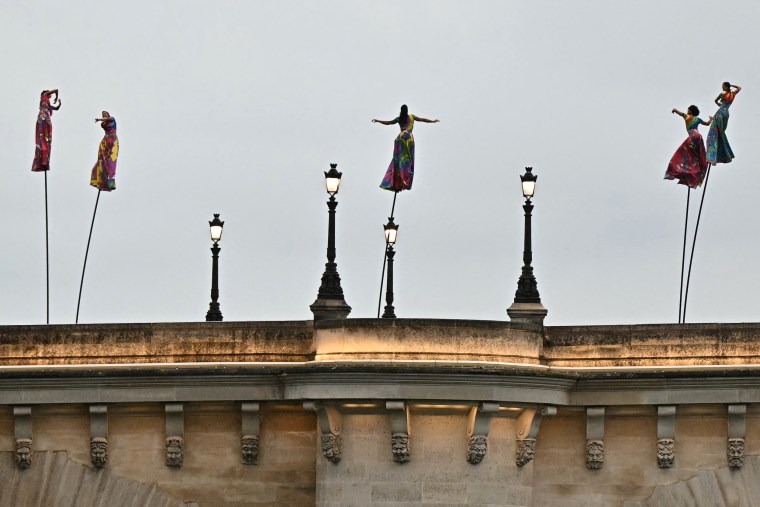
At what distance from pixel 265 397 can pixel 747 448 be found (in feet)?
25.4

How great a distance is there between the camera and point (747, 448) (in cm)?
3625

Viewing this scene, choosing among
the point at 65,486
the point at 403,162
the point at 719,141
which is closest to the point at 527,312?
the point at 403,162

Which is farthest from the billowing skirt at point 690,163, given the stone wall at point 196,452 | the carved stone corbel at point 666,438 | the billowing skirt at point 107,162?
the billowing skirt at point 107,162

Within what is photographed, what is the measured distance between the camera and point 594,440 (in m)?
36.6

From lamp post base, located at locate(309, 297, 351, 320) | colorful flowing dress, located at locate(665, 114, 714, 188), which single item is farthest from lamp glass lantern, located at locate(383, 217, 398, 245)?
lamp post base, located at locate(309, 297, 351, 320)

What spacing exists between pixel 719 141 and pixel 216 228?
14.4 metres

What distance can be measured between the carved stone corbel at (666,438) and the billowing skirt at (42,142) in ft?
45.2

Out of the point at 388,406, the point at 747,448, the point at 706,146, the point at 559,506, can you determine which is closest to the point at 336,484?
the point at 388,406

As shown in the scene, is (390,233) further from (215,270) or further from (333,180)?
(333,180)

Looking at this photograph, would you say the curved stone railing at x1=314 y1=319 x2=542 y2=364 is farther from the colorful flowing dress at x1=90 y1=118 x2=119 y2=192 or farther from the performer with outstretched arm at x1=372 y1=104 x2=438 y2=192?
the colorful flowing dress at x1=90 y1=118 x2=119 y2=192

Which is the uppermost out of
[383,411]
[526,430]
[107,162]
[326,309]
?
[107,162]

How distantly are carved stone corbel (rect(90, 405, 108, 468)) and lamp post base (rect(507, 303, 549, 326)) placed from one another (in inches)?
275

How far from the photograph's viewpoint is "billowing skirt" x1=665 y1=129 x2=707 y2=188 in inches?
1597

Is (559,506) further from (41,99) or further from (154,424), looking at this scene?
(41,99)
